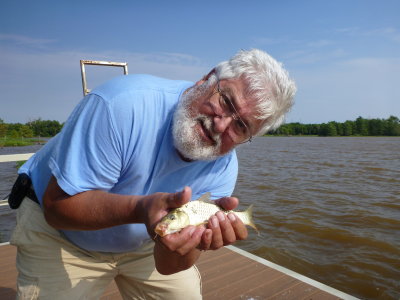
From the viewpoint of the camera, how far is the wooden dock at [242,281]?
408 centimetres

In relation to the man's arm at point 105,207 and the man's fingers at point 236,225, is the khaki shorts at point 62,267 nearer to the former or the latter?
the man's arm at point 105,207

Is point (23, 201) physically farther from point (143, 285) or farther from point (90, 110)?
point (143, 285)

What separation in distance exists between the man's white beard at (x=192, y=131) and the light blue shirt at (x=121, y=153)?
0.28 feet

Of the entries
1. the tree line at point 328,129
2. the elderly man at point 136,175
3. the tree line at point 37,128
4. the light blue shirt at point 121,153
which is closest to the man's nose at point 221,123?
the elderly man at point 136,175

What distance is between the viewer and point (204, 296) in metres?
4.12

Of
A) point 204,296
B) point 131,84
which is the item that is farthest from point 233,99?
point 204,296

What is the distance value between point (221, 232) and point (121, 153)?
870mm

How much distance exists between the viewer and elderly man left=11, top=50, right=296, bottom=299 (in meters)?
1.89

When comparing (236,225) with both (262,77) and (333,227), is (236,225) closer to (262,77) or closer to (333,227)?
(262,77)

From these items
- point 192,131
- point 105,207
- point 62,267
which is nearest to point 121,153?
point 105,207

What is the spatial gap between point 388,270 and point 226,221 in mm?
6583

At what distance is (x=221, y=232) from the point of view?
2170mm

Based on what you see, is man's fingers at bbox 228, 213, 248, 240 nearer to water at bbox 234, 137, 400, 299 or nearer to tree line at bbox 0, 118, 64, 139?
water at bbox 234, 137, 400, 299

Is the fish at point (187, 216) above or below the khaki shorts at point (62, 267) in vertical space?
above
